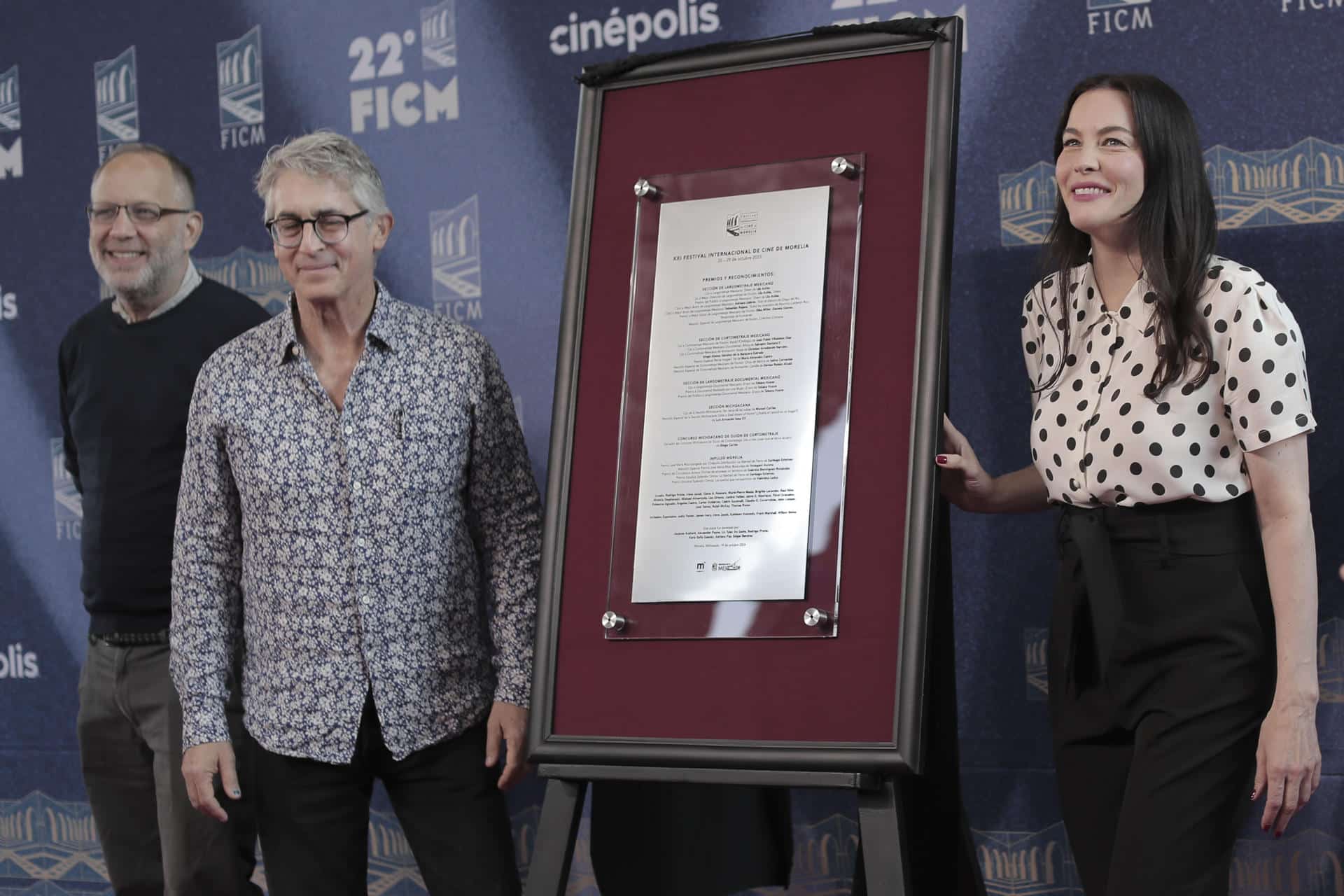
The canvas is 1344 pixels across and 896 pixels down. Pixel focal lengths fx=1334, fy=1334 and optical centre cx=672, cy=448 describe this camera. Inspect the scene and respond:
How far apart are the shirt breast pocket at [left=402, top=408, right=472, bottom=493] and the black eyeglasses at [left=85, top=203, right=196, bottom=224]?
1.09 m

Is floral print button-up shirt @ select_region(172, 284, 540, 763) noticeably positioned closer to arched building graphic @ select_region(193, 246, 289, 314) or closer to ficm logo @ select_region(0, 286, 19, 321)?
arched building graphic @ select_region(193, 246, 289, 314)

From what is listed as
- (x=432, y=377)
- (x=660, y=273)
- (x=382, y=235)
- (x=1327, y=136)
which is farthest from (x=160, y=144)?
(x=1327, y=136)

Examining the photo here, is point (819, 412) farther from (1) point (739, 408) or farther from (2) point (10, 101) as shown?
(2) point (10, 101)

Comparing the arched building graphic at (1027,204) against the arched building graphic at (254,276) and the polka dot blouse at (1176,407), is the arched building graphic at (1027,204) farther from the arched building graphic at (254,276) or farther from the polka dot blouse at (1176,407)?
the arched building graphic at (254,276)

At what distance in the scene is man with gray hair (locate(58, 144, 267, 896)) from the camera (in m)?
2.78

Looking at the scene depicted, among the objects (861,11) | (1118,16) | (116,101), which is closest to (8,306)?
(116,101)

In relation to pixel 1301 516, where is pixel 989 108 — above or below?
above

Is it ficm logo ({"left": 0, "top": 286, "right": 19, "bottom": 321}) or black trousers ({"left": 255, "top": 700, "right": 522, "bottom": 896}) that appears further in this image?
ficm logo ({"left": 0, "top": 286, "right": 19, "bottom": 321})

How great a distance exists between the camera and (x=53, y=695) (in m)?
3.50

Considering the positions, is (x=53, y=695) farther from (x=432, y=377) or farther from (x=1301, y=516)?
(x=1301, y=516)

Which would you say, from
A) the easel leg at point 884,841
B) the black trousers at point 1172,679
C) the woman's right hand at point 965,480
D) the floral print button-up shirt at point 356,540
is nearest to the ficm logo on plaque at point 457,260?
the floral print button-up shirt at point 356,540

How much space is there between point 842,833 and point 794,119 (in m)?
1.63

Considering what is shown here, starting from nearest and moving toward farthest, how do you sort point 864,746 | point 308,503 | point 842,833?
1. point 864,746
2. point 308,503
3. point 842,833

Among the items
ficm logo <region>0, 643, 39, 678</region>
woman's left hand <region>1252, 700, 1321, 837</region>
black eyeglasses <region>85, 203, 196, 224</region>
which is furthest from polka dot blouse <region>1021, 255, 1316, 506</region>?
ficm logo <region>0, 643, 39, 678</region>
